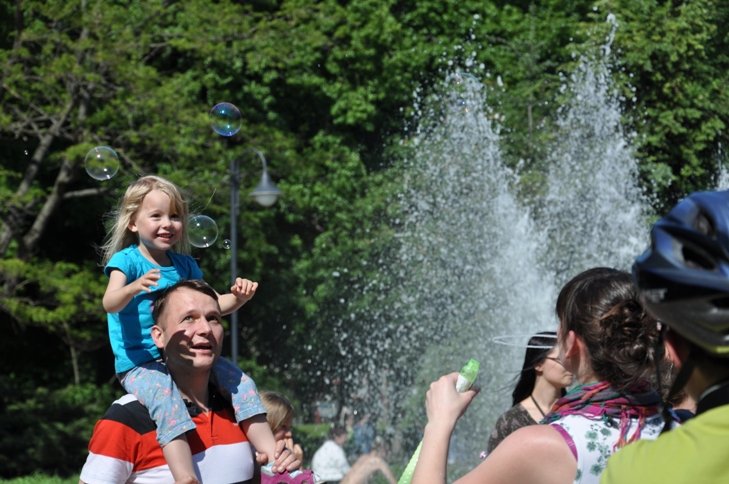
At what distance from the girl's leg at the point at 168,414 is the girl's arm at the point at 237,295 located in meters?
0.37

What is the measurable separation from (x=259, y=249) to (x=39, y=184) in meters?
3.87

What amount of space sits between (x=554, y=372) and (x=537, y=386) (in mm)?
153

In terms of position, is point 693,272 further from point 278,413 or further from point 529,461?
point 278,413

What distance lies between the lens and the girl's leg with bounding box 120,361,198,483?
3.21 m

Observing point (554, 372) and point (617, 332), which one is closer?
point (617, 332)

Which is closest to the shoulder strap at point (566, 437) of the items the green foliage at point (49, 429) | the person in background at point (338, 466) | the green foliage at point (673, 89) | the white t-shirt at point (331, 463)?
the person in background at point (338, 466)

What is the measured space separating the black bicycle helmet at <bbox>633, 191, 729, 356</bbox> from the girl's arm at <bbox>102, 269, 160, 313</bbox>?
191 centimetres

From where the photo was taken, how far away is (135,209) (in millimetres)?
3914

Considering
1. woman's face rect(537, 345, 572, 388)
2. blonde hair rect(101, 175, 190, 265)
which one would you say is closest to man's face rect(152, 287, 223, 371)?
blonde hair rect(101, 175, 190, 265)

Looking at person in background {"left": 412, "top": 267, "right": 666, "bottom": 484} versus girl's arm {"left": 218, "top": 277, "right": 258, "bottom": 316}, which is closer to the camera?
person in background {"left": 412, "top": 267, "right": 666, "bottom": 484}

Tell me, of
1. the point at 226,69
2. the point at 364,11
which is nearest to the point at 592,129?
→ the point at 364,11

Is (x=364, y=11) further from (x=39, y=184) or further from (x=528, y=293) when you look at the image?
(x=528, y=293)

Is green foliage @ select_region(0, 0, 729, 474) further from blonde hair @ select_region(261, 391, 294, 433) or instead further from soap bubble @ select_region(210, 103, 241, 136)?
blonde hair @ select_region(261, 391, 294, 433)

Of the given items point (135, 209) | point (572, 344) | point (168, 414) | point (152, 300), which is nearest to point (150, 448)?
point (168, 414)
